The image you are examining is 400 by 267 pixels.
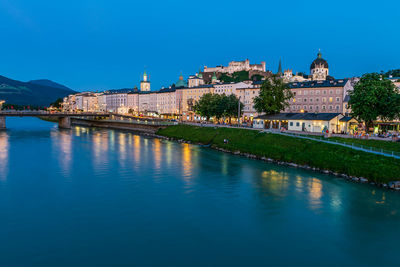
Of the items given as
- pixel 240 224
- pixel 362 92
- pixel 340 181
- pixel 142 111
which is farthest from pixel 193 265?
pixel 142 111

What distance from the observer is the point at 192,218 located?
23.3 meters

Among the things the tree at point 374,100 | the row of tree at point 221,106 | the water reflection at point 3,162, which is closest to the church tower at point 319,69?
the row of tree at point 221,106

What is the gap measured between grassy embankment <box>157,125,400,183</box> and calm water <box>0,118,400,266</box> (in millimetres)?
2584

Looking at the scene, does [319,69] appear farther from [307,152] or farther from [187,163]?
[187,163]

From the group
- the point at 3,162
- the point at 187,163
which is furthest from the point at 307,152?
the point at 3,162

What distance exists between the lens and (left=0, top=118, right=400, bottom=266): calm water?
58.6ft

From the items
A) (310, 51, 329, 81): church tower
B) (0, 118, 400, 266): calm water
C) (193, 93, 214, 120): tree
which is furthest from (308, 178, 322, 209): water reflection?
(310, 51, 329, 81): church tower

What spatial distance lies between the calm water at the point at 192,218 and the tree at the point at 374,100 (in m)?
18.9

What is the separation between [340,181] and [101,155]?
1439 inches

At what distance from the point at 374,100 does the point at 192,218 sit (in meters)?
38.1

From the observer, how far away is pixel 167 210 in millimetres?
24812

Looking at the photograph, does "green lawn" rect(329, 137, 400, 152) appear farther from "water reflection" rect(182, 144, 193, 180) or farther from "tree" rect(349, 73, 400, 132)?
"water reflection" rect(182, 144, 193, 180)

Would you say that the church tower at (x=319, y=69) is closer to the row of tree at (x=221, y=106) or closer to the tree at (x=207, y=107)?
the tree at (x=207, y=107)

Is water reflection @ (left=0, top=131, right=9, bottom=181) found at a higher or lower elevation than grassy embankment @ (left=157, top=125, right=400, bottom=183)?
lower
